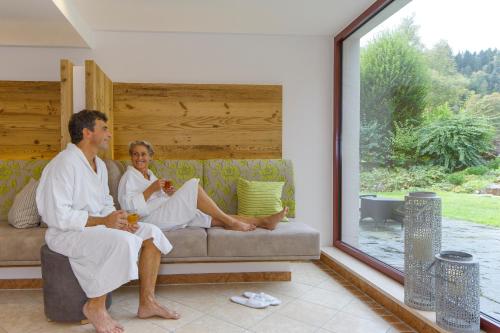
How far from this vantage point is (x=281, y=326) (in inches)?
92.3

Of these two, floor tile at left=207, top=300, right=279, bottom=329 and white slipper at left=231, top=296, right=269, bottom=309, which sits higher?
white slipper at left=231, top=296, right=269, bottom=309

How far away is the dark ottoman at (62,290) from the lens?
2324 mm

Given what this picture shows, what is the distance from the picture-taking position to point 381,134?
3.34 meters

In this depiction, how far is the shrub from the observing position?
245 centimetres

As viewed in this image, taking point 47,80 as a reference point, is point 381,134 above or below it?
below

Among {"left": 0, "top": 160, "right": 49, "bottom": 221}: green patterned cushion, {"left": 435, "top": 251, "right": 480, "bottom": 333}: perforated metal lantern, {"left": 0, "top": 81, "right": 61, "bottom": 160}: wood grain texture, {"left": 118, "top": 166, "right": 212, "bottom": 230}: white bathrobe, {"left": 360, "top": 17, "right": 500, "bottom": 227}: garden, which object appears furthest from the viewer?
{"left": 0, "top": 81, "right": 61, "bottom": 160}: wood grain texture

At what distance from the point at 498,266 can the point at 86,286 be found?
2241 mm

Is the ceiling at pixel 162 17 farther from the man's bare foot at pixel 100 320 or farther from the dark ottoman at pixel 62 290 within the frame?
the man's bare foot at pixel 100 320

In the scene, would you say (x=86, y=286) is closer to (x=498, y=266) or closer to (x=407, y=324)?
(x=407, y=324)

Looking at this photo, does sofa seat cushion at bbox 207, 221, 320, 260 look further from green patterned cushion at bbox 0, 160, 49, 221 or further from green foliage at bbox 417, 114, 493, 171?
green patterned cushion at bbox 0, 160, 49, 221

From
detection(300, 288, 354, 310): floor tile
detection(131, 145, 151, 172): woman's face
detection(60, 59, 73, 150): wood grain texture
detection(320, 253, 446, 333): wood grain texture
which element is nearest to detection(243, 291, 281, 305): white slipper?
detection(300, 288, 354, 310): floor tile

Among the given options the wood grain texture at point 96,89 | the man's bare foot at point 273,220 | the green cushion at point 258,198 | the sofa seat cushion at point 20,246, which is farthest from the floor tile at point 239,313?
the wood grain texture at point 96,89

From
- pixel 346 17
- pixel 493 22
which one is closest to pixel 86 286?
pixel 493 22

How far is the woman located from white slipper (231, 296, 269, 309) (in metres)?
0.50
